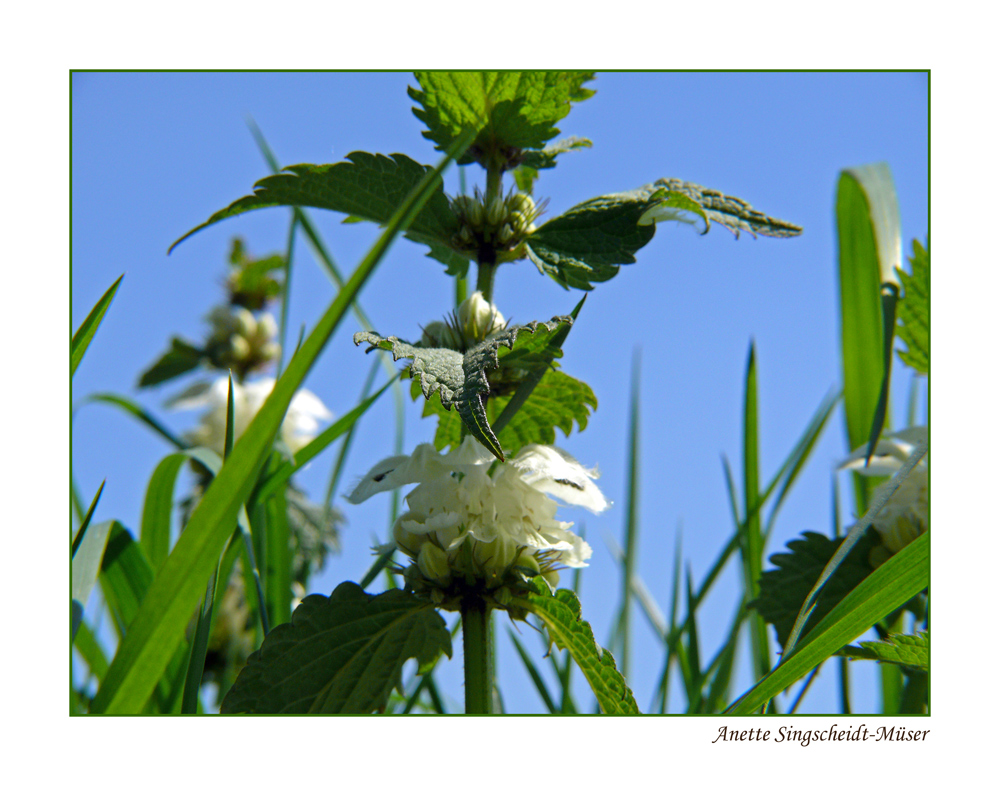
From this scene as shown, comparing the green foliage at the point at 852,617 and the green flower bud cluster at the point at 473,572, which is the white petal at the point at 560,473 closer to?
the green flower bud cluster at the point at 473,572

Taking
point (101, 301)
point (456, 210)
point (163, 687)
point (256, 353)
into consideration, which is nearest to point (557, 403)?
point (456, 210)

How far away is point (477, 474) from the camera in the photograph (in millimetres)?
658

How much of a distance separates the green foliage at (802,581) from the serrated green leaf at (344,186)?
2.00 feet

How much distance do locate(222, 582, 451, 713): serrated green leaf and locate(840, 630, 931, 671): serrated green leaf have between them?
0.39 m

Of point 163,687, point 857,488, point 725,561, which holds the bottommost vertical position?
point 163,687

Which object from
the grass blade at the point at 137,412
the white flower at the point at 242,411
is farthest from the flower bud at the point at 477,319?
the white flower at the point at 242,411

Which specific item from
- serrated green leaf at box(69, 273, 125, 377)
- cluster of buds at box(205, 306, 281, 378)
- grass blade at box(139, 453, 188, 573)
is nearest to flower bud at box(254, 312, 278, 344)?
cluster of buds at box(205, 306, 281, 378)

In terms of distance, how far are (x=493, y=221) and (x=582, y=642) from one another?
14.9 inches

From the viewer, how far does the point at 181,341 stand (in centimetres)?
226

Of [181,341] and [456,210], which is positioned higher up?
[181,341]

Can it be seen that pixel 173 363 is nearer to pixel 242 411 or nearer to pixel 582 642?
pixel 242 411

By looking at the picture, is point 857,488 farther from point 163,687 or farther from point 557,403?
point 163,687

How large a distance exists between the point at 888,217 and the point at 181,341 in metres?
1.87

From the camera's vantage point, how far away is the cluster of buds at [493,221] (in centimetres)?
71
